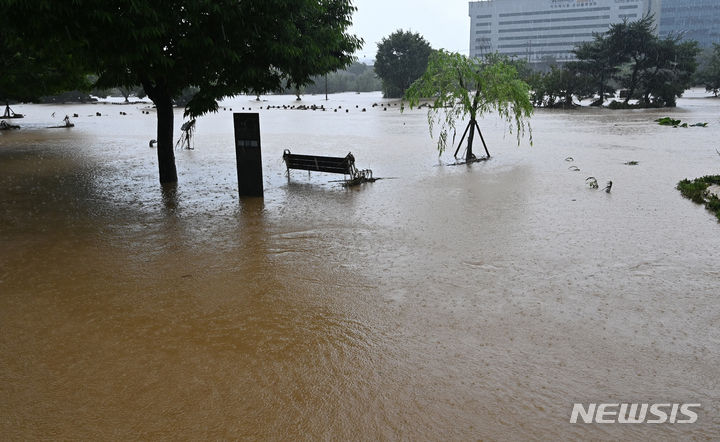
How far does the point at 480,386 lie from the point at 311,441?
150 cm

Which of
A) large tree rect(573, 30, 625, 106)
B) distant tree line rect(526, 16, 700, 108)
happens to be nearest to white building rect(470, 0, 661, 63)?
large tree rect(573, 30, 625, 106)

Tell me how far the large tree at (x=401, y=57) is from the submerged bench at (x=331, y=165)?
6483 cm

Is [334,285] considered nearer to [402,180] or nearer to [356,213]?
[356,213]

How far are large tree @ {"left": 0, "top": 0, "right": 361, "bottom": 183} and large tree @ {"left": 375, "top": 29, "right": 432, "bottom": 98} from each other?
65252mm

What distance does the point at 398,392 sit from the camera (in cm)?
429

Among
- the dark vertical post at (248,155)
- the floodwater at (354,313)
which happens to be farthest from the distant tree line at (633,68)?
the floodwater at (354,313)

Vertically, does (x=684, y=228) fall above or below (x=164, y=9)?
below

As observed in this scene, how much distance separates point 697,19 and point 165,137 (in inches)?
7046

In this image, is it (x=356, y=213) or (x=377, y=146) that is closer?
(x=356, y=213)

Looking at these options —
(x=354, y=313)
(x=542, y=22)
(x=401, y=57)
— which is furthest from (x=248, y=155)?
(x=542, y=22)

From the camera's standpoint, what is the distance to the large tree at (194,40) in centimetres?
817

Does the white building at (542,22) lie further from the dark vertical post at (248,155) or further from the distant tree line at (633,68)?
the dark vertical post at (248,155)

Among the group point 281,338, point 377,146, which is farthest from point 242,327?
point 377,146

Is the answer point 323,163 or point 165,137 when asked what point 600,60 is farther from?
point 165,137
